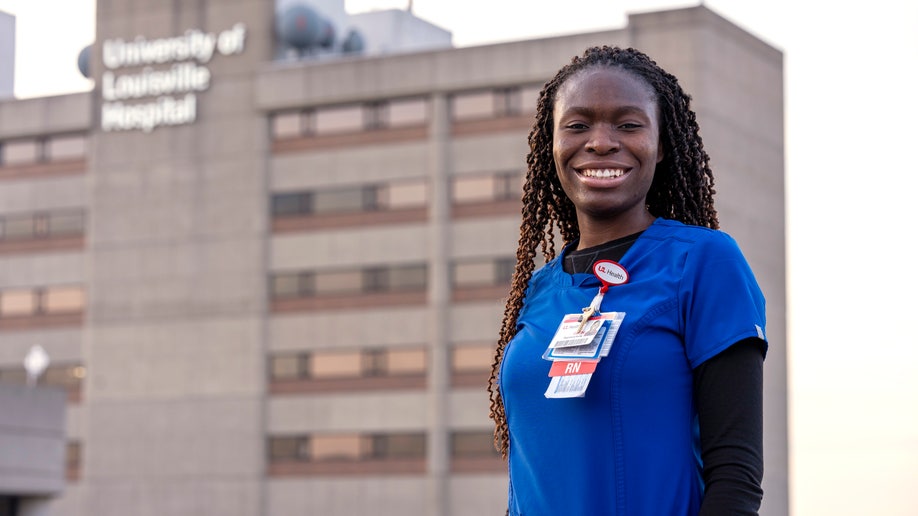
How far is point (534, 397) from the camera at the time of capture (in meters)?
3.02

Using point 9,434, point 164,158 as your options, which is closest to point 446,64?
point 164,158

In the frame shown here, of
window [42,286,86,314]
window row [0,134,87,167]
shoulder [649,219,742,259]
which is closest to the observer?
shoulder [649,219,742,259]

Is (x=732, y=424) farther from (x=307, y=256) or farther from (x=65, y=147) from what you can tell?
(x=65, y=147)

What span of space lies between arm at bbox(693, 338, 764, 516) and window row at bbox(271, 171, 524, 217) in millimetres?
57102

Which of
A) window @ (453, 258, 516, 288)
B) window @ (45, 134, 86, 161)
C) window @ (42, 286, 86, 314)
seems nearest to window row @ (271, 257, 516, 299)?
window @ (453, 258, 516, 288)

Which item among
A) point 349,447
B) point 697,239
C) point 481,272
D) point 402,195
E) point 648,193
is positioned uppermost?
point 402,195

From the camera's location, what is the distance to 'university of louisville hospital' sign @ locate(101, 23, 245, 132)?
65.4 meters

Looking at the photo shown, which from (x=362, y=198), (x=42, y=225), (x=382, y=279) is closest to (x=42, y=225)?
(x=42, y=225)

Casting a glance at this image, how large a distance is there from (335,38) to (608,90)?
213ft

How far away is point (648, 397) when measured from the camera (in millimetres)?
2875

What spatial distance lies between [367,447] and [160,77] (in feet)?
55.4

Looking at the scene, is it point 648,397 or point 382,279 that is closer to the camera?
point 648,397

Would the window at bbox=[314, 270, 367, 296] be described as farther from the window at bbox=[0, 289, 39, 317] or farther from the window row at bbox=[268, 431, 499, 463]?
the window at bbox=[0, 289, 39, 317]

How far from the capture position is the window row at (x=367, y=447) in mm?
60781
